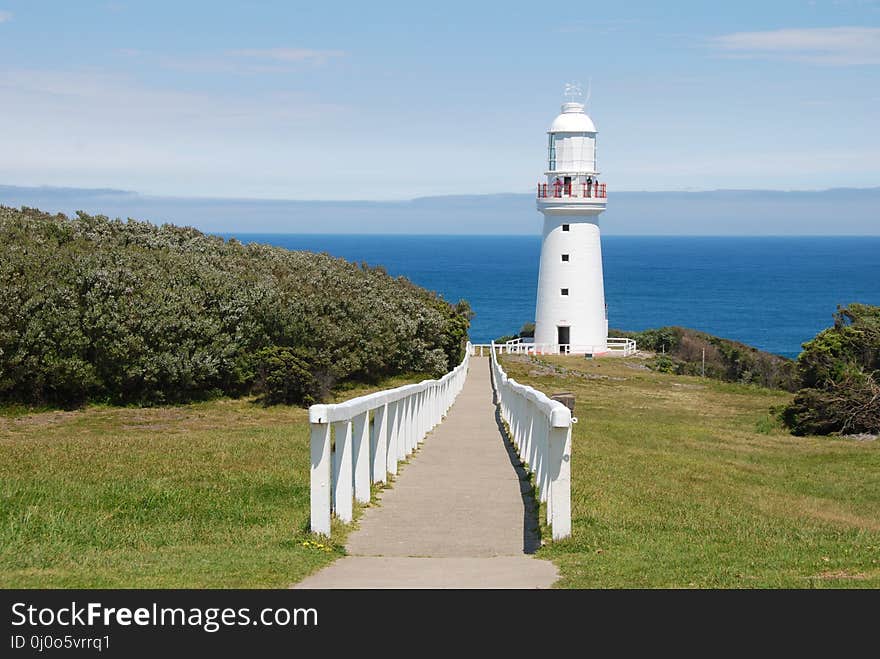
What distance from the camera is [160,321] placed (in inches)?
1085

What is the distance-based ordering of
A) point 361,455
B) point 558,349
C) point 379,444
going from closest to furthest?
point 361,455 → point 379,444 → point 558,349

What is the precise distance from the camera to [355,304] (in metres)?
35.0

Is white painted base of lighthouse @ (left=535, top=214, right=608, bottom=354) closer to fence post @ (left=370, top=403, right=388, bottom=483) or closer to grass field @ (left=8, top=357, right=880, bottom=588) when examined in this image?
grass field @ (left=8, top=357, right=880, bottom=588)

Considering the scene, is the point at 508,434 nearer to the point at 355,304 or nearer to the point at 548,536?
the point at 548,536

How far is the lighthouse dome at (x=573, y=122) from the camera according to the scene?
52.8m

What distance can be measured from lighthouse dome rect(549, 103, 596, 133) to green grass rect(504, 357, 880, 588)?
83.0ft

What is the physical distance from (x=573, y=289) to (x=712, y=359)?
9664 millimetres

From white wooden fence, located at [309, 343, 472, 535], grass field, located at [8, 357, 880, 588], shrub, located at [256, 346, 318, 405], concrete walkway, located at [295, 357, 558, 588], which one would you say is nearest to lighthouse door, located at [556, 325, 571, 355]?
shrub, located at [256, 346, 318, 405]

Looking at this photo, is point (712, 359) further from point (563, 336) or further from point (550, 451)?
point (550, 451)

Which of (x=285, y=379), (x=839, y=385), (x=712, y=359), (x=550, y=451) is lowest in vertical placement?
(x=712, y=359)

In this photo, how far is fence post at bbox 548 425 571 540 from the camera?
9125 mm

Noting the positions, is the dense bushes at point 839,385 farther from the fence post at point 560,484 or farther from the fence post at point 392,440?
the fence post at point 560,484

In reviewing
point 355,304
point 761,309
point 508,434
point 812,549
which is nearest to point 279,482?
point 812,549

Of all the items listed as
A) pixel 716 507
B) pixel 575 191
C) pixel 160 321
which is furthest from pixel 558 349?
pixel 716 507
